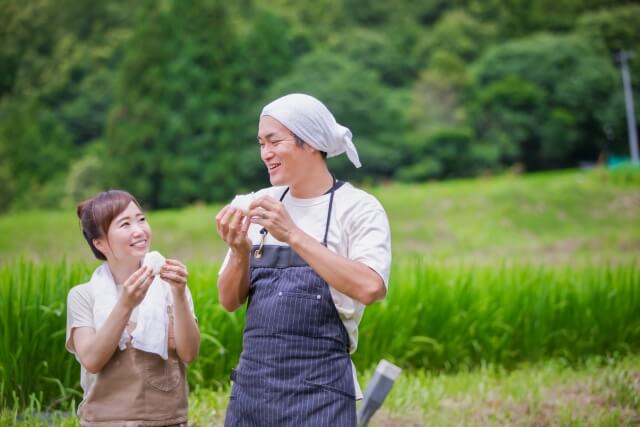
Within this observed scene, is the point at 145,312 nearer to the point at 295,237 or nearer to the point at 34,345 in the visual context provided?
the point at 295,237

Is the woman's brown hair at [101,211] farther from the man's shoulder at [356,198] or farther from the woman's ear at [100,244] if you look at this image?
the man's shoulder at [356,198]

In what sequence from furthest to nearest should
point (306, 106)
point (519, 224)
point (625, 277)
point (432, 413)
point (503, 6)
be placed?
1. point (503, 6)
2. point (519, 224)
3. point (625, 277)
4. point (432, 413)
5. point (306, 106)

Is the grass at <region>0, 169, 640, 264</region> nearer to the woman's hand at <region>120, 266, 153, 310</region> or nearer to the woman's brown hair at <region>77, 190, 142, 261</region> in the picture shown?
the woman's brown hair at <region>77, 190, 142, 261</region>

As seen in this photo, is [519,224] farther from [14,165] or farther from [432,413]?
[14,165]

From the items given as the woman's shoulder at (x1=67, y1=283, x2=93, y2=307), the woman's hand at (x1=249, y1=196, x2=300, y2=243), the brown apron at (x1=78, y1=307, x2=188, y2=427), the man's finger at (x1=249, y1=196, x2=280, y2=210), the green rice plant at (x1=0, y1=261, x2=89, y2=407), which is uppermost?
the man's finger at (x1=249, y1=196, x2=280, y2=210)

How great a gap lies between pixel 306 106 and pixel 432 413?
6.73ft

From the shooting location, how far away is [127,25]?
99.7 ft

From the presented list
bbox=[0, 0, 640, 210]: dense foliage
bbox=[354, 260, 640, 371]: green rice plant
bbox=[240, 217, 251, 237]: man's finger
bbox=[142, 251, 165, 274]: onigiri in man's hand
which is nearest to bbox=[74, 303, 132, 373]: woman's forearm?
bbox=[142, 251, 165, 274]: onigiri in man's hand

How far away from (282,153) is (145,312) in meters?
0.57

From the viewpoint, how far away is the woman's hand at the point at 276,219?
1.83m

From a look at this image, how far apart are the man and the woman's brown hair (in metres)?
0.35

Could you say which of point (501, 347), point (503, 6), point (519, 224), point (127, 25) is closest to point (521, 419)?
point (501, 347)

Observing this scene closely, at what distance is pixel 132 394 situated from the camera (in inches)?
82.0

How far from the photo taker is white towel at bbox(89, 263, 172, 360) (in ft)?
6.76
